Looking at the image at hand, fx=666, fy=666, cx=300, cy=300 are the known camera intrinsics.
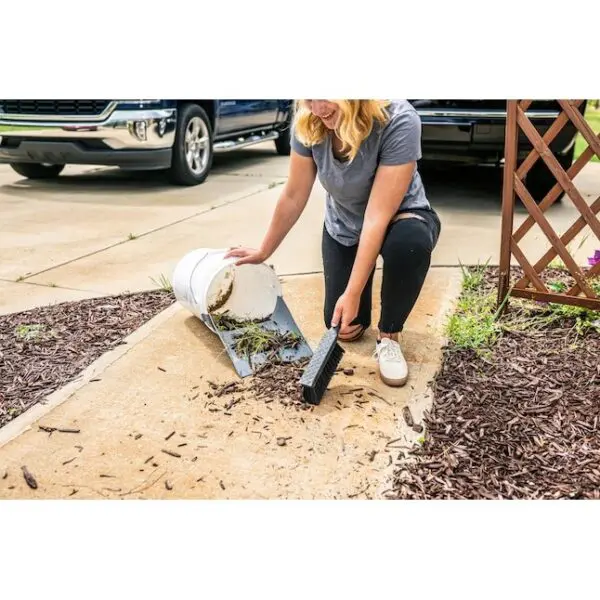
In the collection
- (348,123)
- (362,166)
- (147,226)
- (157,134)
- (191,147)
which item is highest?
(348,123)

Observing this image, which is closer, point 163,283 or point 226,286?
point 226,286

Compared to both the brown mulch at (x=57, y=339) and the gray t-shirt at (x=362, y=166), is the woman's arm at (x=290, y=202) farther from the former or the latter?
the brown mulch at (x=57, y=339)

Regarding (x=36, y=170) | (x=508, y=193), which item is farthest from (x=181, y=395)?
(x=36, y=170)

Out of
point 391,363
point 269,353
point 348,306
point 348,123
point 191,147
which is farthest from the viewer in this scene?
point 191,147

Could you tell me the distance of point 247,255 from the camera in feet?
A: 7.62

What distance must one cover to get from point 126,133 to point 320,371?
7.83ft

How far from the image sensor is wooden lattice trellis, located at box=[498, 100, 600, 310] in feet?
7.59

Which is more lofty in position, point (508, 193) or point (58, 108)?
point (58, 108)

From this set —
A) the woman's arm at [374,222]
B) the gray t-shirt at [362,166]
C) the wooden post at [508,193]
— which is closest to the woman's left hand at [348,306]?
the woman's arm at [374,222]

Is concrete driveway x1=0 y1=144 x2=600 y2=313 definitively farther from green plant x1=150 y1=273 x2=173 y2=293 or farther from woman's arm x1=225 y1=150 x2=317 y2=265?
woman's arm x1=225 y1=150 x2=317 y2=265

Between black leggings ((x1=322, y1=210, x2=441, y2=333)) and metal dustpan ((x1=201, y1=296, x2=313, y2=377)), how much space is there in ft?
0.84

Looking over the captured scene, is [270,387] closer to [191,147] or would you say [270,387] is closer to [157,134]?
[157,134]

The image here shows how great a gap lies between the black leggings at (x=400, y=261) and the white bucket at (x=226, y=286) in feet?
0.92

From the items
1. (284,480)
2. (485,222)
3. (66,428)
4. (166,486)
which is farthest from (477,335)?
(485,222)
